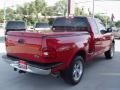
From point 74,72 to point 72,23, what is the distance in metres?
2.14

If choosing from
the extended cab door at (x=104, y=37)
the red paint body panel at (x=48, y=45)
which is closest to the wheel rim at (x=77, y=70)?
the red paint body panel at (x=48, y=45)

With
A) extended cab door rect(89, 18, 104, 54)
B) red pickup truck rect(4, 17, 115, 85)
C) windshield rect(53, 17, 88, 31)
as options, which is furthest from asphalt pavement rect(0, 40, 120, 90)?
windshield rect(53, 17, 88, 31)

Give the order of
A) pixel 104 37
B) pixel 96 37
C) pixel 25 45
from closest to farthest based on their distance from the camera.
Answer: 1. pixel 25 45
2. pixel 96 37
3. pixel 104 37

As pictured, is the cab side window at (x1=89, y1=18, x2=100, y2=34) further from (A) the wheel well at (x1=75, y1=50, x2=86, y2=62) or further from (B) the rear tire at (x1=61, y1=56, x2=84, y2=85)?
(B) the rear tire at (x1=61, y1=56, x2=84, y2=85)

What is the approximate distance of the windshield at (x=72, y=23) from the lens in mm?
7875

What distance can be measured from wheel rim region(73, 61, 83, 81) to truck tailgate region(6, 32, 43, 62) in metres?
1.25

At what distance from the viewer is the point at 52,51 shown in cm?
564

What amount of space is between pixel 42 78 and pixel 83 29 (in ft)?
6.38

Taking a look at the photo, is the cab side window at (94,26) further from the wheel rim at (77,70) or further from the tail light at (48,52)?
the tail light at (48,52)

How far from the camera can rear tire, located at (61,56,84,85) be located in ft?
20.6

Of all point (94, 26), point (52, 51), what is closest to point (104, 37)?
point (94, 26)

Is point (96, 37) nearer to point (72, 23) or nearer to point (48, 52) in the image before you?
point (72, 23)

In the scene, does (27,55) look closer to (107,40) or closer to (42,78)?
(42,78)

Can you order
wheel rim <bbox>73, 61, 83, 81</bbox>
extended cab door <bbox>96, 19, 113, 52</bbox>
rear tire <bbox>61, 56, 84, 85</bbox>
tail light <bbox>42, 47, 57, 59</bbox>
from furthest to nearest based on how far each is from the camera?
extended cab door <bbox>96, 19, 113, 52</bbox> < wheel rim <bbox>73, 61, 83, 81</bbox> < rear tire <bbox>61, 56, 84, 85</bbox> < tail light <bbox>42, 47, 57, 59</bbox>
